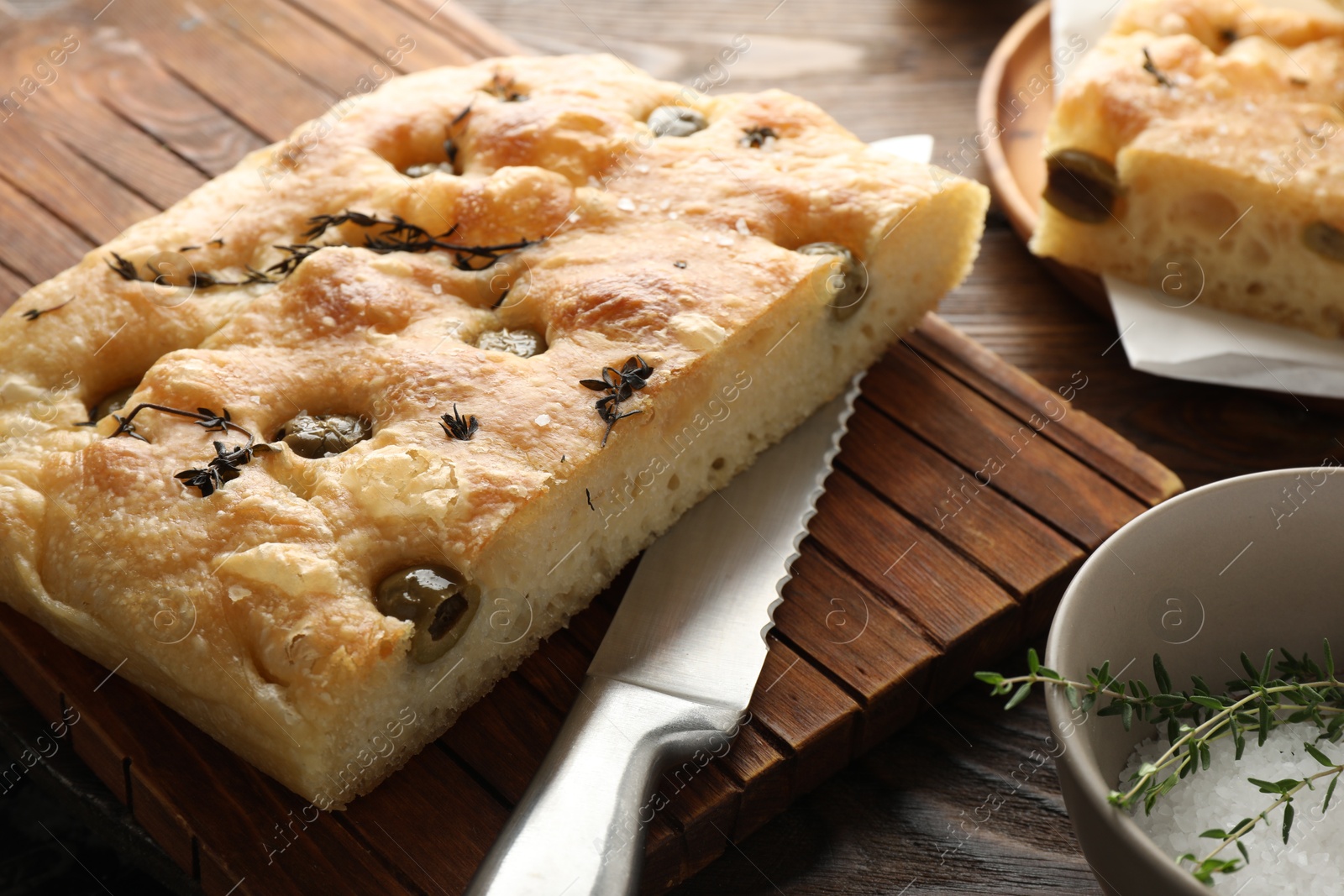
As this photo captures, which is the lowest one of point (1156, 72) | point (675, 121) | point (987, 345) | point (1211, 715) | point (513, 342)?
point (987, 345)

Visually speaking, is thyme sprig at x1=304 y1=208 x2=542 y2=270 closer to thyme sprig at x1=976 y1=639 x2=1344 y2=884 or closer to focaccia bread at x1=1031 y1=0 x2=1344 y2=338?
thyme sprig at x1=976 y1=639 x2=1344 y2=884

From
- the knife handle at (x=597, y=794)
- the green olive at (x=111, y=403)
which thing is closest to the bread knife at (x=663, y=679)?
the knife handle at (x=597, y=794)

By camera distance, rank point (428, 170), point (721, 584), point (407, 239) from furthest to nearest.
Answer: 1. point (428, 170)
2. point (407, 239)
3. point (721, 584)

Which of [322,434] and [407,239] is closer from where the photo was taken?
[322,434]

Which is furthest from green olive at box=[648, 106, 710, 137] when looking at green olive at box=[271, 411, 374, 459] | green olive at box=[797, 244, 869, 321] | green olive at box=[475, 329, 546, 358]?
green olive at box=[271, 411, 374, 459]

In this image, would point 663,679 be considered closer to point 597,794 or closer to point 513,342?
point 597,794

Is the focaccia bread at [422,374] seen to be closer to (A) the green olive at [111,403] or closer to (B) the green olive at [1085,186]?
(A) the green olive at [111,403]

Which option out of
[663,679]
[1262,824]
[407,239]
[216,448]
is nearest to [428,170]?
[407,239]
